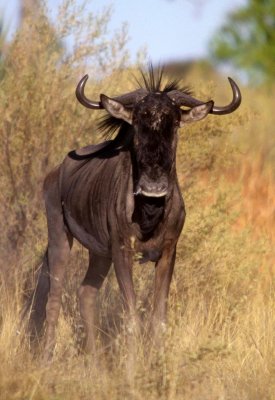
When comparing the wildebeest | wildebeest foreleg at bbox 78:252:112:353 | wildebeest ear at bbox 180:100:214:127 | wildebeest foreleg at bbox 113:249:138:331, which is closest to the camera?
the wildebeest

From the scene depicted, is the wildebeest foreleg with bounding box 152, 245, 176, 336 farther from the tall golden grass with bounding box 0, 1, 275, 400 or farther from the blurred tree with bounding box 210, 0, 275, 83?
the blurred tree with bounding box 210, 0, 275, 83

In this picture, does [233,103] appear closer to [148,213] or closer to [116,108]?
[116,108]

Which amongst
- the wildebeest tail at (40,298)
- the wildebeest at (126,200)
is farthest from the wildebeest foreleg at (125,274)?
the wildebeest tail at (40,298)

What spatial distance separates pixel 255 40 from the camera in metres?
28.7

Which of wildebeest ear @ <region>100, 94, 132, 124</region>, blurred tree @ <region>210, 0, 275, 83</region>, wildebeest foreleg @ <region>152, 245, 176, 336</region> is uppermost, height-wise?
blurred tree @ <region>210, 0, 275, 83</region>

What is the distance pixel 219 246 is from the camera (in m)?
10.8

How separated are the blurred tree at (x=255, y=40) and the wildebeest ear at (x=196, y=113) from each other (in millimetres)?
19879

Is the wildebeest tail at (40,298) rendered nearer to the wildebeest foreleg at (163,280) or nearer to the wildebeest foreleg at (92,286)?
the wildebeest foreleg at (92,286)

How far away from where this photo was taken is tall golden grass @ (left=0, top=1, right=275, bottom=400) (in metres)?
6.59

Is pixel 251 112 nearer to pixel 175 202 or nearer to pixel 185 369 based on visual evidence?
pixel 175 202

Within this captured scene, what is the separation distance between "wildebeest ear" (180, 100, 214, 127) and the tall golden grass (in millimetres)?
1241

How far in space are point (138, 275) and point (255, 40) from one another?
63.4 ft

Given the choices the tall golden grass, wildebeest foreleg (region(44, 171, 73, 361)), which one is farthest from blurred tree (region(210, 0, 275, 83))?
wildebeest foreleg (region(44, 171, 73, 361))

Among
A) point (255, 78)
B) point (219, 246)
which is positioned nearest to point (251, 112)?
point (219, 246)
